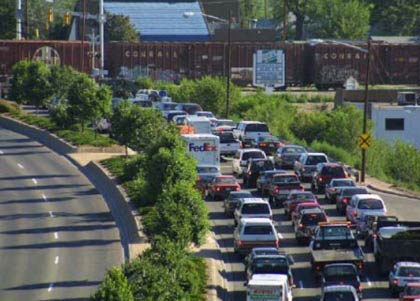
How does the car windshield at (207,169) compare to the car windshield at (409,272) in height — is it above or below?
below

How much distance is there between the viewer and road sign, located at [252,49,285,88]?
11381 cm

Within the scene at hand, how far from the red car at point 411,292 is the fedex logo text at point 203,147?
79.4 feet

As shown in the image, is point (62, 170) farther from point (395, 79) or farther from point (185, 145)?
point (395, 79)

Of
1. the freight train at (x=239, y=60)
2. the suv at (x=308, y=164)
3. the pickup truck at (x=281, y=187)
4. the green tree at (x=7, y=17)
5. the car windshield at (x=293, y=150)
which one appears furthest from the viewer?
the green tree at (x=7, y=17)

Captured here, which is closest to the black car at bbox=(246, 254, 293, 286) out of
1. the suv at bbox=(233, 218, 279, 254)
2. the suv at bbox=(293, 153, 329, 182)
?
the suv at bbox=(233, 218, 279, 254)

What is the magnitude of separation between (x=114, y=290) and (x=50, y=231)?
23830 mm

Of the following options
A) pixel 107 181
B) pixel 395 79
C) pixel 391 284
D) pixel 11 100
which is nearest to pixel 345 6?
pixel 395 79

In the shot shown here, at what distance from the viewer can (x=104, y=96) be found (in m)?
80.7

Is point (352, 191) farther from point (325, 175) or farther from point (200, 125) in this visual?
point (200, 125)

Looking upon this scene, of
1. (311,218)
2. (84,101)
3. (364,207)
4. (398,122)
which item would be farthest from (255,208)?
(398,122)

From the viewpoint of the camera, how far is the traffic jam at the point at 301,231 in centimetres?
4069

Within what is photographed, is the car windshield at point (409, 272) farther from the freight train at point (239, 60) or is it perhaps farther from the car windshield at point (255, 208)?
the freight train at point (239, 60)

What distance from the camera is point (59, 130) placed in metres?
83.0

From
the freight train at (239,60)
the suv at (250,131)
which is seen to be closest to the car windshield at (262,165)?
the suv at (250,131)
